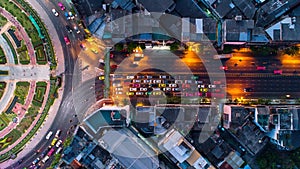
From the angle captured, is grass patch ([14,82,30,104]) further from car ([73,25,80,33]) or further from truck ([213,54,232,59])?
truck ([213,54,232,59])

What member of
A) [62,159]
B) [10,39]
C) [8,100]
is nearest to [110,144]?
[62,159]

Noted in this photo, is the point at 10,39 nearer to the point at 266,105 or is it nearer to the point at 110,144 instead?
the point at 110,144

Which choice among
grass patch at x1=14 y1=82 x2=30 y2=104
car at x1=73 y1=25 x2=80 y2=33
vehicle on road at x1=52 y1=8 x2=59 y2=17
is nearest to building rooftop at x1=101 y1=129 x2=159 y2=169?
grass patch at x1=14 y1=82 x2=30 y2=104

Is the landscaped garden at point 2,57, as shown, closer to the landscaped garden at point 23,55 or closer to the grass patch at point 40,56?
the landscaped garden at point 23,55

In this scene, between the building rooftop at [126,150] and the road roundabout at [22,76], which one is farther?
the road roundabout at [22,76]

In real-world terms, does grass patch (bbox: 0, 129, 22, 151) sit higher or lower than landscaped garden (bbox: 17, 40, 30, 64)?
lower

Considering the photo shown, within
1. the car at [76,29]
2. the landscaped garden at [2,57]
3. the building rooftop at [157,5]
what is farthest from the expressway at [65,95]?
the building rooftop at [157,5]

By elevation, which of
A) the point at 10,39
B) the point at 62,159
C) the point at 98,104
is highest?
the point at 10,39

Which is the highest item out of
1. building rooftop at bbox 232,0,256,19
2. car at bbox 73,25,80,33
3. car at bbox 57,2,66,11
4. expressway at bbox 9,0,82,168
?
car at bbox 57,2,66,11
